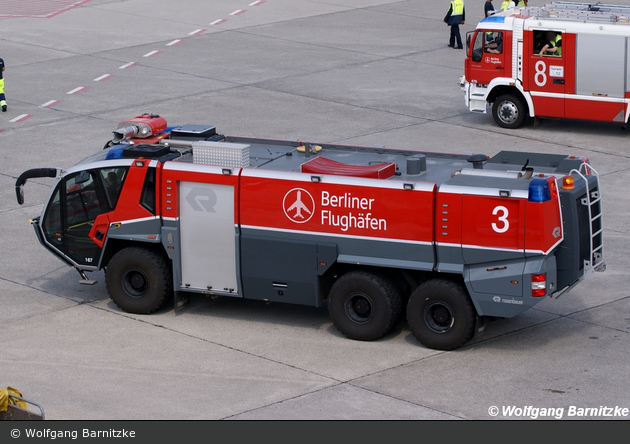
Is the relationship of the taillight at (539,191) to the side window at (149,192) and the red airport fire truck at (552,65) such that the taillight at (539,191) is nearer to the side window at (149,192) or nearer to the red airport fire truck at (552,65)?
the side window at (149,192)

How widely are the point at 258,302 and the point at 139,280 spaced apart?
164 cm

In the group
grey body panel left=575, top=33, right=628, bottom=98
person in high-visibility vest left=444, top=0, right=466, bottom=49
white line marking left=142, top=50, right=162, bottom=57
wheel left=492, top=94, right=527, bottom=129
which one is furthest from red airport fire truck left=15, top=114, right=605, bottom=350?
person in high-visibility vest left=444, top=0, right=466, bottom=49

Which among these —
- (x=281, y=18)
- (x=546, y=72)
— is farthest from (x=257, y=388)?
(x=281, y=18)

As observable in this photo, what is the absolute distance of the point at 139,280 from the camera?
1298cm

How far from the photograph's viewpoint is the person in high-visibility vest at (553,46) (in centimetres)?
2138

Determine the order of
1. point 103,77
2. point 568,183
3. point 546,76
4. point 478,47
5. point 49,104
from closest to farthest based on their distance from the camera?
1. point 568,183
2. point 546,76
3. point 478,47
4. point 49,104
5. point 103,77

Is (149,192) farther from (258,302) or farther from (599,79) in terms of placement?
(599,79)

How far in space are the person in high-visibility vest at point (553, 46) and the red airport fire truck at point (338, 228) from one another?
955 centimetres

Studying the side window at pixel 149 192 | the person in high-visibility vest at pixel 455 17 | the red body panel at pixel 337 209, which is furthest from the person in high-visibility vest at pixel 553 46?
Result: the side window at pixel 149 192

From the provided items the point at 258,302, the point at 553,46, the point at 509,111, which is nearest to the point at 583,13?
the point at 553,46

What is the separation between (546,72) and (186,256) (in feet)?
38.3

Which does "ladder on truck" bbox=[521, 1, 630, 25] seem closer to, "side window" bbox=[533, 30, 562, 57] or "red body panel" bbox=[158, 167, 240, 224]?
"side window" bbox=[533, 30, 562, 57]

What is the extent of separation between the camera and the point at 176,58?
29000mm

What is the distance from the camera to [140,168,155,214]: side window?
1249 cm
